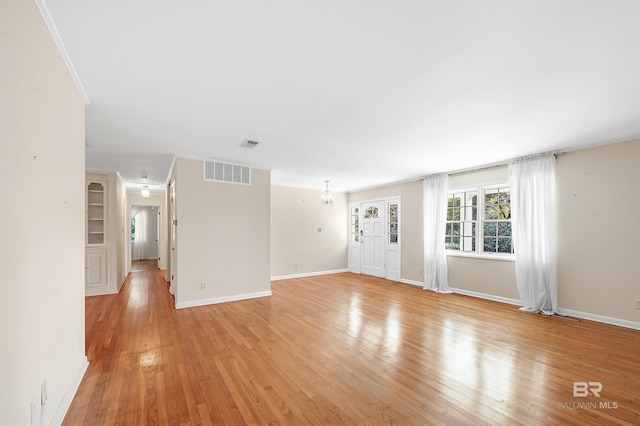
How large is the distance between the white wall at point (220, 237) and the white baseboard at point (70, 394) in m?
2.01

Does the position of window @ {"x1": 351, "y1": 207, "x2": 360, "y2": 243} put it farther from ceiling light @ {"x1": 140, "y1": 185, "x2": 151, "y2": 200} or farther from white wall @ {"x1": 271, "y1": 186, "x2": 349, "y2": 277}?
ceiling light @ {"x1": 140, "y1": 185, "x2": 151, "y2": 200}

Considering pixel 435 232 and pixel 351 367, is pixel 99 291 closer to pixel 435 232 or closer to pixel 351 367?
pixel 351 367

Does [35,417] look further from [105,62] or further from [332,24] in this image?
[332,24]

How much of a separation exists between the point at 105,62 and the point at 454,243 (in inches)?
249

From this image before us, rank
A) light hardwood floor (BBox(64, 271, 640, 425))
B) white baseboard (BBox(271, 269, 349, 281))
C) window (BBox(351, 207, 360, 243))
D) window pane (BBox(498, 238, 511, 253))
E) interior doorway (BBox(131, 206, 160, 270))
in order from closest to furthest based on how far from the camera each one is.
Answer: light hardwood floor (BBox(64, 271, 640, 425))
window pane (BBox(498, 238, 511, 253))
white baseboard (BBox(271, 269, 349, 281))
window (BBox(351, 207, 360, 243))
interior doorway (BBox(131, 206, 160, 270))

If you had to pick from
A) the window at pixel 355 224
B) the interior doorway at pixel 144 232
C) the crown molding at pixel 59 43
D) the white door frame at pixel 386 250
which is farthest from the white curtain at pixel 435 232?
the interior doorway at pixel 144 232

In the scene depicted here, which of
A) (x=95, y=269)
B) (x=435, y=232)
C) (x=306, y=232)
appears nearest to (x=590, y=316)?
(x=435, y=232)

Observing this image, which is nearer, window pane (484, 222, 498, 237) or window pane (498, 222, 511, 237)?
window pane (498, 222, 511, 237)

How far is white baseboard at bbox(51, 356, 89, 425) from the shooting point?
1.84 m

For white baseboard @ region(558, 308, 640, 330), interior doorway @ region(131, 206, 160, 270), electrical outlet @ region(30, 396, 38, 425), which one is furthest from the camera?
interior doorway @ region(131, 206, 160, 270)

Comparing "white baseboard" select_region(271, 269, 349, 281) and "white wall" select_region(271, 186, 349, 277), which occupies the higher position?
"white wall" select_region(271, 186, 349, 277)

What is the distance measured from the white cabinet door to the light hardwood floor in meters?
1.18

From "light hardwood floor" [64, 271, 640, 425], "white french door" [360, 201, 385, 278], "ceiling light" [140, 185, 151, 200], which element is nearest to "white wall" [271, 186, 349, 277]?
"white french door" [360, 201, 385, 278]

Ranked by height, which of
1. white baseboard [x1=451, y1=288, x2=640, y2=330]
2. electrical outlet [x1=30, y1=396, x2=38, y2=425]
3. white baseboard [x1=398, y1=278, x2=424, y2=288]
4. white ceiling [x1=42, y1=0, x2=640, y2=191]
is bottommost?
white baseboard [x1=398, y1=278, x2=424, y2=288]
